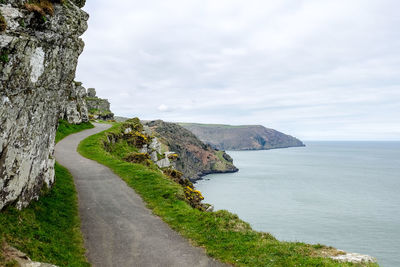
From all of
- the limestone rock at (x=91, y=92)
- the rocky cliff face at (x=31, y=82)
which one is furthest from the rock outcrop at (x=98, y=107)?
the rocky cliff face at (x=31, y=82)

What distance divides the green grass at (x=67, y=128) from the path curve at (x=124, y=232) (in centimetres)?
2514

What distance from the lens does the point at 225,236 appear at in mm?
14703

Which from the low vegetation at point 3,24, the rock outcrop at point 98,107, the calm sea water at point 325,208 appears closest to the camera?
the low vegetation at point 3,24

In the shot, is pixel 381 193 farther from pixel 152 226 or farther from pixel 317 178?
pixel 152 226

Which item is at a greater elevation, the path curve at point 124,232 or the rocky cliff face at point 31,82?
the rocky cliff face at point 31,82

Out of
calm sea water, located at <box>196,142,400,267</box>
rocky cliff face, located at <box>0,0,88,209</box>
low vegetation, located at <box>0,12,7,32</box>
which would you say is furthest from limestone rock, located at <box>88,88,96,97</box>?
low vegetation, located at <box>0,12,7,32</box>

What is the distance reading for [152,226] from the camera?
1670 cm

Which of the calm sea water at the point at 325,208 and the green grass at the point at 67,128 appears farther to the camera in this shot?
the calm sea water at the point at 325,208

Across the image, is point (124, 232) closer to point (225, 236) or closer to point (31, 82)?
point (225, 236)

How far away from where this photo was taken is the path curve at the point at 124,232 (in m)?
12.6

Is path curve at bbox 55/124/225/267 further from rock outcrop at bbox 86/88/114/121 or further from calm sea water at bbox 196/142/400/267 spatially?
rock outcrop at bbox 86/88/114/121

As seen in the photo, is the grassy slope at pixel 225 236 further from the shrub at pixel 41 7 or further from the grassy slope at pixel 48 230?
the shrub at pixel 41 7

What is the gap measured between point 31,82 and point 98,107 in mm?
91306

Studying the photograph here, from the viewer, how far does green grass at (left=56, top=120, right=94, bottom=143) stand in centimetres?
4741
